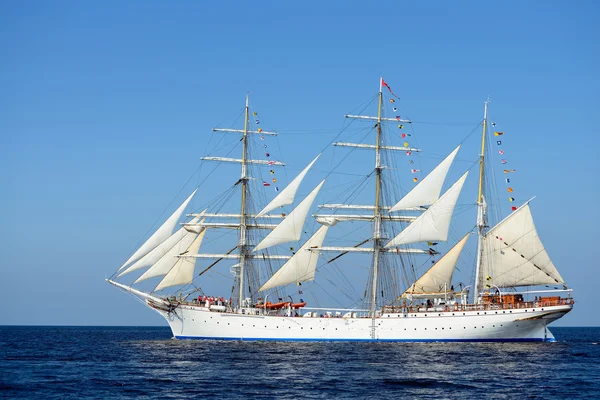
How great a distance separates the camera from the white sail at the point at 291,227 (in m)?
72.6

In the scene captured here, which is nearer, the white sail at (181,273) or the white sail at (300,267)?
the white sail at (181,273)

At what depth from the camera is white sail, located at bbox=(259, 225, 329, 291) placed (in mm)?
72875

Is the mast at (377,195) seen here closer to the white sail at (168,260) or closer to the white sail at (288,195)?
the white sail at (288,195)

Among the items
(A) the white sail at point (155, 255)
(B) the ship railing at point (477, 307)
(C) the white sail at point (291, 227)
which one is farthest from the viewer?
(C) the white sail at point (291, 227)

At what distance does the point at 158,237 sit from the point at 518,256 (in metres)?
32.9

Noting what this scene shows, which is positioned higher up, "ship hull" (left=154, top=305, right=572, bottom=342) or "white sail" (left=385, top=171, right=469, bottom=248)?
"white sail" (left=385, top=171, right=469, bottom=248)

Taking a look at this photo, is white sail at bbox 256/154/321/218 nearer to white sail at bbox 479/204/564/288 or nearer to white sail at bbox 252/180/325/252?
white sail at bbox 252/180/325/252

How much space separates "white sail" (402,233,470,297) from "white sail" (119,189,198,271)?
2360 cm

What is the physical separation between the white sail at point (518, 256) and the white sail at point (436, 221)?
4.48 meters

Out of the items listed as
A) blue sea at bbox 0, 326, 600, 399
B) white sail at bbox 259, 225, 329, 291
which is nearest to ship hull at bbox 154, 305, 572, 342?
blue sea at bbox 0, 326, 600, 399

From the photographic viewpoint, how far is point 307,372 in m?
47.6

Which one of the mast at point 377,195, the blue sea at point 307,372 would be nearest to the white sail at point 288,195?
the mast at point 377,195

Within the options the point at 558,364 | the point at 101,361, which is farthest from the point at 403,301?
the point at 101,361

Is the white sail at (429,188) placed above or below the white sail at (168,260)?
above
